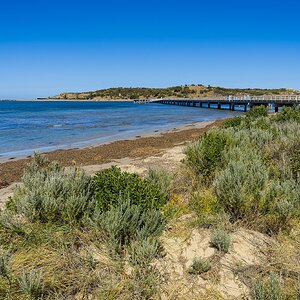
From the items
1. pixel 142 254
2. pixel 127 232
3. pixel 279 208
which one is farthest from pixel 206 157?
pixel 142 254

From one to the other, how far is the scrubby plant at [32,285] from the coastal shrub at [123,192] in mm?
1598

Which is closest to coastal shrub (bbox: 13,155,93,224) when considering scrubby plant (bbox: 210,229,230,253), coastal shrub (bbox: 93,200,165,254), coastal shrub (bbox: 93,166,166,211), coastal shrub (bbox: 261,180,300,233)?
coastal shrub (bbox: 93,166,166,211)

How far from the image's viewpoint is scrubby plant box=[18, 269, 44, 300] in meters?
3.14

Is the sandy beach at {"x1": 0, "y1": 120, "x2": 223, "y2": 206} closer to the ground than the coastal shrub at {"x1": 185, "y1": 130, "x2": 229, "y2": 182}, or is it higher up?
closer to the ground

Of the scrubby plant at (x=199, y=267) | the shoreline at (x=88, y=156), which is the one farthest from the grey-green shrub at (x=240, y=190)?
the shoreline at (x=88, y=156)

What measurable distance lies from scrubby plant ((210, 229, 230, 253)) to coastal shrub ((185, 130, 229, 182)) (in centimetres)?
277

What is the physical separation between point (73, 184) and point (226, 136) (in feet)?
16.5

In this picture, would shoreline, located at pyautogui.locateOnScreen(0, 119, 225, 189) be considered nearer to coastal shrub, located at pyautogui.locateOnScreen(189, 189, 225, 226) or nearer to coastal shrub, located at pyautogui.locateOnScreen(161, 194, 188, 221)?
coastal shrub, located at pyautogui.locateOnScreen(161, 194, 188, 221)

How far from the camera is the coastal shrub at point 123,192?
188 inches

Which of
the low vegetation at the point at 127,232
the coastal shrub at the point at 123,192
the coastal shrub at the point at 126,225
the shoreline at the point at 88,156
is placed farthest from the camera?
the shoreline at the point at 88,156

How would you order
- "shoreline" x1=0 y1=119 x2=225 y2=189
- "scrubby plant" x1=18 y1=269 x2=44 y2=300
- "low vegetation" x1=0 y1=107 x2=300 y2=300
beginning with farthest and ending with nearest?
"shoreline" x1=0 y1=119 x2=225 y2=189
"low vegetation" x1=0 y1=107 x2=300 y2=300
"scrubby plant" x1=18 y1=269 x2=44 y2=300

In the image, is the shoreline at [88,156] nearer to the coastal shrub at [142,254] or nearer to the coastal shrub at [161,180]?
the coastal shrub at [161,180]

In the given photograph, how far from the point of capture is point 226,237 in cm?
415

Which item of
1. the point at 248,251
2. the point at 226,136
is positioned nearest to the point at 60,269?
the point at 248,251
